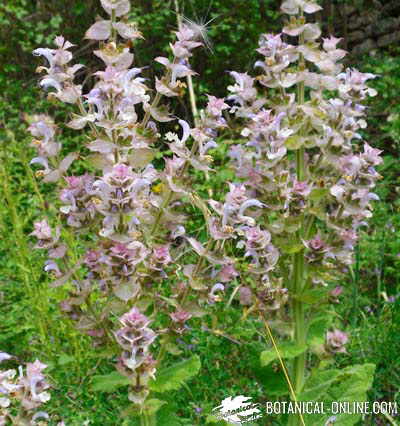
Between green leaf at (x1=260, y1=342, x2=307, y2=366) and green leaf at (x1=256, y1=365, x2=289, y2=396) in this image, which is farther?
green leaf at (x1=256, y1=365, x2=289, y2=396)

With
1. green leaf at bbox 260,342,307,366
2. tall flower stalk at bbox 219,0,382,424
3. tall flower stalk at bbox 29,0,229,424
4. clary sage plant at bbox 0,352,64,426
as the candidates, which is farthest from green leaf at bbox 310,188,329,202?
clary sage plant at bbox 0,352,64,426

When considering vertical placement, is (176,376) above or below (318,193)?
below

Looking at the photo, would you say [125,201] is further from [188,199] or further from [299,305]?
[299,305]

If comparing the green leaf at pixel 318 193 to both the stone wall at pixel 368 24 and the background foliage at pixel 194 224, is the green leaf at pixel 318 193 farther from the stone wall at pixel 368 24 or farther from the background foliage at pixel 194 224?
the stone wall at pixel 368 24

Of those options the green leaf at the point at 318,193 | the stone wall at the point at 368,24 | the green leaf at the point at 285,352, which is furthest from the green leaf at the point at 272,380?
the stone wall at the point at 368,24

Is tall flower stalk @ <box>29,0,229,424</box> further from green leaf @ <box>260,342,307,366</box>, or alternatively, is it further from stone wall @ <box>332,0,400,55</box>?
stone wall @ <box>332,0,400,55</box>

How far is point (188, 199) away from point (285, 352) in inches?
20.3

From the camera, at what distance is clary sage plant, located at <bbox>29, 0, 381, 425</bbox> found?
5.61 feet

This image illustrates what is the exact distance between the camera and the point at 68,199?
1758mm

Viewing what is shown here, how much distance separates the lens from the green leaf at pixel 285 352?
75.8 inches

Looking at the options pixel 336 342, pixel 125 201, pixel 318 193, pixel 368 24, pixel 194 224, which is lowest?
pixel 194 224

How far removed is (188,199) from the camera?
1.92 meters

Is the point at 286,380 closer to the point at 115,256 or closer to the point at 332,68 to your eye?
the point at 115,256

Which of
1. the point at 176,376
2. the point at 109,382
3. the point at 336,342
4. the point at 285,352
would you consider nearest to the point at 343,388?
the point at 336,342
